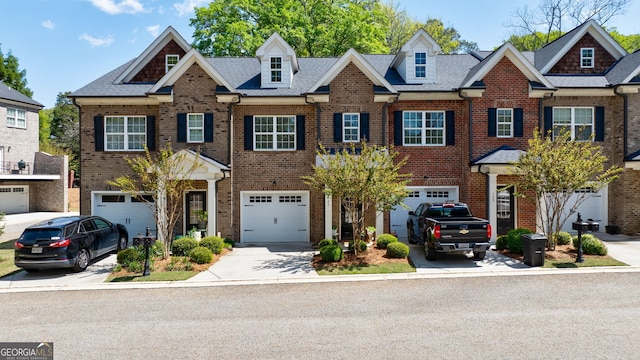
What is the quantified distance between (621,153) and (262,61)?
17.7m

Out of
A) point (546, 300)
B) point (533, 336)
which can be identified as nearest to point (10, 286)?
point (533, 336)

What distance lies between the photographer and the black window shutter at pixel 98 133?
16922 millimetres

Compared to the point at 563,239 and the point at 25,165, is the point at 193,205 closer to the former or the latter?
the point at 563,239

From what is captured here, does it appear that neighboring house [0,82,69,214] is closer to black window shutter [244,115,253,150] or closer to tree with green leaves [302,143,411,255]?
black window shutter [244,115,253,150]

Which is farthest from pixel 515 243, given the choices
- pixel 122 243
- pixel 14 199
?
pixel 14 199

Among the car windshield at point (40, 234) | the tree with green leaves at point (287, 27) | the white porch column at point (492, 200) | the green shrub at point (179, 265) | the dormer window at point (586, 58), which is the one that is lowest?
the green shrub at point (179, 265)

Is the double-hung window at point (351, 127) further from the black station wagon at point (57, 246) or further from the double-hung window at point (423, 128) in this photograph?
the black station wagon at point (57, 246)

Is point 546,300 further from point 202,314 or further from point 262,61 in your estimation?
point 262,61

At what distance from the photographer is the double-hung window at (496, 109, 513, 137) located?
54.2 feet

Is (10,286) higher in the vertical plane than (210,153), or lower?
lower

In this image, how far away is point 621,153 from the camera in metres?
17.0

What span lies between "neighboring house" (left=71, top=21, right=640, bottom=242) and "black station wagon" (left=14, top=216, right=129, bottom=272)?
15.1 ft

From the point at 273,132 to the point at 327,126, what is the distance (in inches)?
103

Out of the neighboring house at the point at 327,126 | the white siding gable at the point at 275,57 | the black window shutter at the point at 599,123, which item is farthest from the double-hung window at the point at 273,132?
the black window shutter at the point at 599,123
